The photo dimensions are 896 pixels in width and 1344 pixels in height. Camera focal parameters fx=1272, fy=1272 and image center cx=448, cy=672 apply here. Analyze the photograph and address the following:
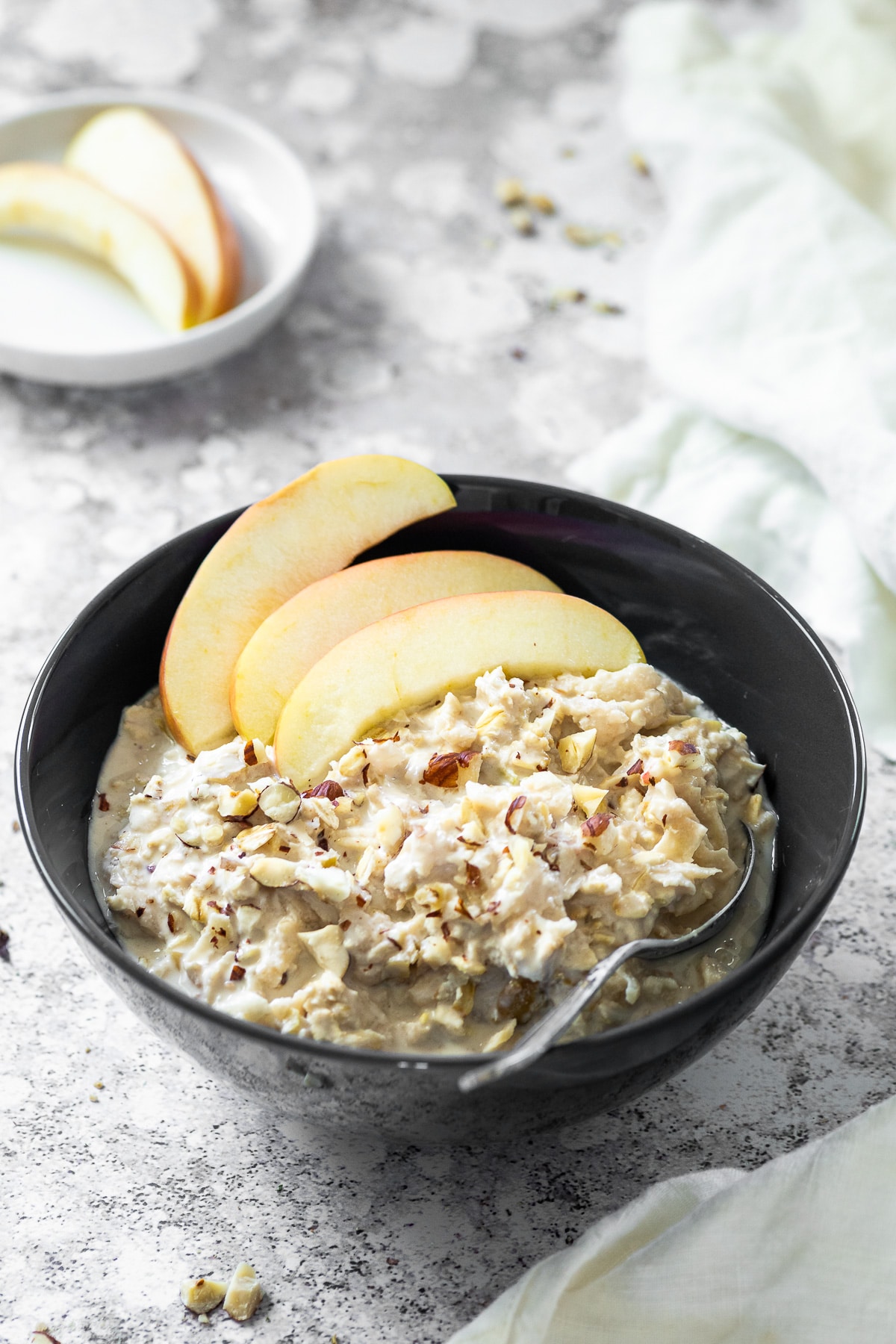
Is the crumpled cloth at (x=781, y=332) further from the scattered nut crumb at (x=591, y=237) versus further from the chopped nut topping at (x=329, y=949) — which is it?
the chopped nut topping at (x=329, y=949)

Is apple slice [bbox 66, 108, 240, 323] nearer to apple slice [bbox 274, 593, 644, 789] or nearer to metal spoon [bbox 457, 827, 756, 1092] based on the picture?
apple slice [bbox 274, 593, 644, 789]

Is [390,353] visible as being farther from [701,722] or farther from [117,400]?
[701,722]

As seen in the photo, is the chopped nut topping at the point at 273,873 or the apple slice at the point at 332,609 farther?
the apple slice at the point at 332,609

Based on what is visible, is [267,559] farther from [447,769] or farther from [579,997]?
[579,997]

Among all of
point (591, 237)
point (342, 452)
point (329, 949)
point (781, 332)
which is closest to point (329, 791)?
point (329, 949)

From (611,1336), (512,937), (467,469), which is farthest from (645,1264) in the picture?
(467,469)

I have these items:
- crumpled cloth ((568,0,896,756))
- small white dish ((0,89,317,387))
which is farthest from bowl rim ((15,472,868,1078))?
small white dish ((0,89,317,387))

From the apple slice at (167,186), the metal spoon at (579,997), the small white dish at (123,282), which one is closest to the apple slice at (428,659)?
the metal spoon at (579,997)
